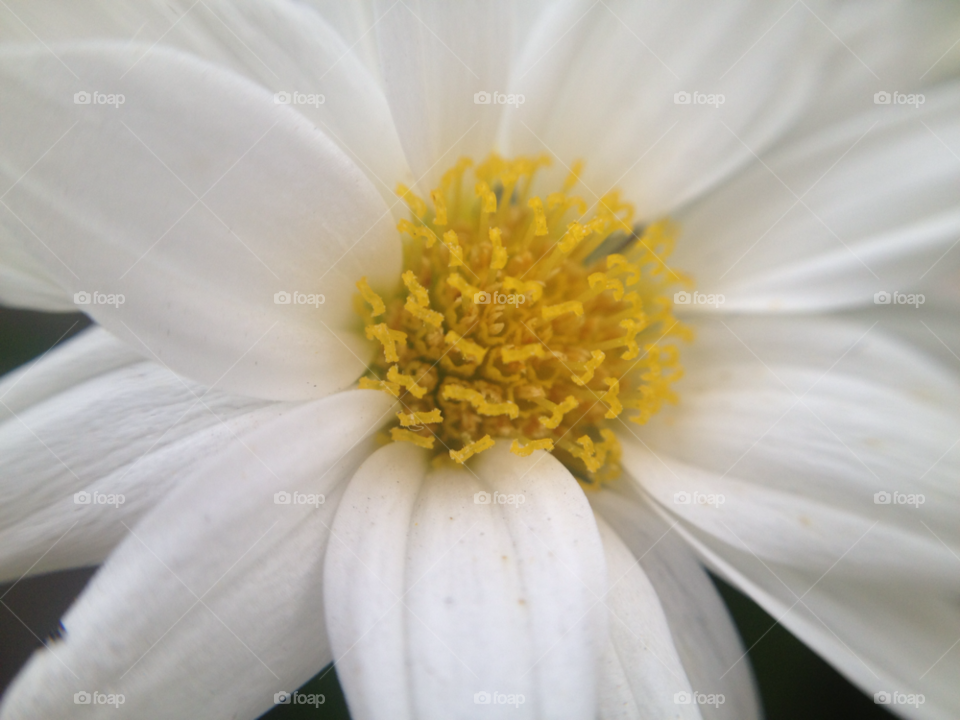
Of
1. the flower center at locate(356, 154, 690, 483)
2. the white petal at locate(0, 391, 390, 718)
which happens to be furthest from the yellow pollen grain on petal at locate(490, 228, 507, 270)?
the white petal at locate(0, 391, 390, 718)

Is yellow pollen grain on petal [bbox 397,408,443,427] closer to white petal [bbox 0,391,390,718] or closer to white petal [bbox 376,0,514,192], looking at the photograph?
white petal [bbox 0,391,390,718]

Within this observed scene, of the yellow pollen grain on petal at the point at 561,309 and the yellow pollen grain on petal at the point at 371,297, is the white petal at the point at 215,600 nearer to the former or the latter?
the yellow pollen grain on petal at the point at 371,297

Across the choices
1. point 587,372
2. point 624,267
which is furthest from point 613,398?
point 624,267

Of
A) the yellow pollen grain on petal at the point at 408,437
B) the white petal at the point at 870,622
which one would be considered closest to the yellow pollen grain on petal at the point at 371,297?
the yellow pollen grain on petal at the point at 408,437

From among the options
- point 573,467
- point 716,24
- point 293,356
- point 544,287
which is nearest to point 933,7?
point 716,24

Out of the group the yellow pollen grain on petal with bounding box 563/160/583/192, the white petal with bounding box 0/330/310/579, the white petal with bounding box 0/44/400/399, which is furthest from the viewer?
the yellow pollen grain on petal with bounding box 563/160/583/192

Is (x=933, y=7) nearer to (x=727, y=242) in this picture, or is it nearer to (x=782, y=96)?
(x=782, y=96)

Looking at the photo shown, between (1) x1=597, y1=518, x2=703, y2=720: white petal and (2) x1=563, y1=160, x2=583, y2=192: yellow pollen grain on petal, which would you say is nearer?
(1) x1=597, y1=518, x2=703, y2=720: white petal

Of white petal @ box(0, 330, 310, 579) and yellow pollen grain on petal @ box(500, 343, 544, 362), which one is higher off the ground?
yellow pollen grain on petal @ box(500, 343, 544, 362)
